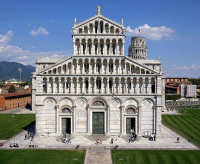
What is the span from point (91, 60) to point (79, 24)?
304 inches

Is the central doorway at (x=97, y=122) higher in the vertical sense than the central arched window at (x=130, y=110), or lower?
lower

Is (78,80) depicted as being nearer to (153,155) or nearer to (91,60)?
(91,60)

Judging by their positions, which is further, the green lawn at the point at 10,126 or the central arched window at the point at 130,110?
the green lawn at the point at 10,126

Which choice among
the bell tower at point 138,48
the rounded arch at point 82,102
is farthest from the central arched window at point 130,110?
the bell tower at point 138,48

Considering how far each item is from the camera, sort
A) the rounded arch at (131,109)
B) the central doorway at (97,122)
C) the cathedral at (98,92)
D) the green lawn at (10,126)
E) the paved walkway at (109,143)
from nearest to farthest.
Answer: the paved walkway at (109,143) → the cathedral at (98,92) → the rounded arch at (131,109) → the central doorway at (97,122) → the green lawn at (10,126)

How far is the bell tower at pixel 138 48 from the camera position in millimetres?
119312

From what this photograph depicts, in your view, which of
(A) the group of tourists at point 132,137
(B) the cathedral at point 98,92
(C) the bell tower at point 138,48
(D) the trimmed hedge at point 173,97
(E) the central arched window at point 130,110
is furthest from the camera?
(C) the bell tower at point 138,48

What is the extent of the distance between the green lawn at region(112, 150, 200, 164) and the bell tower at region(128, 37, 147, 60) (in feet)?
294

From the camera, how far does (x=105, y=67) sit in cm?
4322

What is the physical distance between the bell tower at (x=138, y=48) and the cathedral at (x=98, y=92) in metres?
78.8

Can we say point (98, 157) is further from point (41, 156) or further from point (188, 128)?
point (188, 128)

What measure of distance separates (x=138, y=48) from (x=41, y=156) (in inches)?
3838

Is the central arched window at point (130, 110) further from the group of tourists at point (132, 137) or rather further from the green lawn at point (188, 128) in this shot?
the green lawn at point (188, 128)

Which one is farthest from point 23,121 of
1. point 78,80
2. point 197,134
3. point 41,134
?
point 197,134
